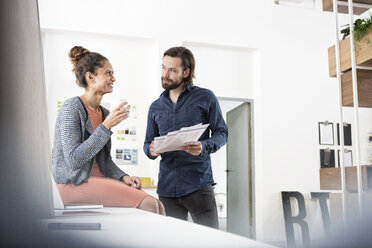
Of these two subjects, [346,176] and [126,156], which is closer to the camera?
[346,176]

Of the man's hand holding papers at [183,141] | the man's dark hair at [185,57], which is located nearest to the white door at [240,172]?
the man's dark hair at [185,57]

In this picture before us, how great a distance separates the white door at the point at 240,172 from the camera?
499 cm

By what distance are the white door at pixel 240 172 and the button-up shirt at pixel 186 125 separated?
3.00 meters

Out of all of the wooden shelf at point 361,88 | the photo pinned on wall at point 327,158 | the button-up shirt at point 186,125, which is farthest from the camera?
the photo pinned on wall at point 327,158

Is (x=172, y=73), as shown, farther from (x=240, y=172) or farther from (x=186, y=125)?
(x=240, y=172)

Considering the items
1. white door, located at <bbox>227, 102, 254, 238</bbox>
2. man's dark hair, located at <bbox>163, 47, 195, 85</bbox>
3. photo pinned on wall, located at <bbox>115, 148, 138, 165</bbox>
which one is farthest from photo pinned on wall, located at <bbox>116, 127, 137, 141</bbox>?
man's dark hair, located at <bbox>163, 47, 195, 85</bbox>

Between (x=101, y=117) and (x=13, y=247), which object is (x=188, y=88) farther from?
(x=13, y=247)

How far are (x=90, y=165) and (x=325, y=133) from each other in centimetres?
413

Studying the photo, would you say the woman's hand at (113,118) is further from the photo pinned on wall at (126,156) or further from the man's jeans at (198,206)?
the photo pinned on wall at (126,156)

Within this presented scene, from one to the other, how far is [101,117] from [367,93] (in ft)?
6.14

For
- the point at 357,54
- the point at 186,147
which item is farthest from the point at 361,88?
the point at 186,147

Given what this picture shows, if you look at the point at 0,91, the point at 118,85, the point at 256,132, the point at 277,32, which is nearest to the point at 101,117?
the point at 0,91

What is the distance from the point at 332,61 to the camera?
119 inches

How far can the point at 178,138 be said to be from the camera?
6.04 feet
